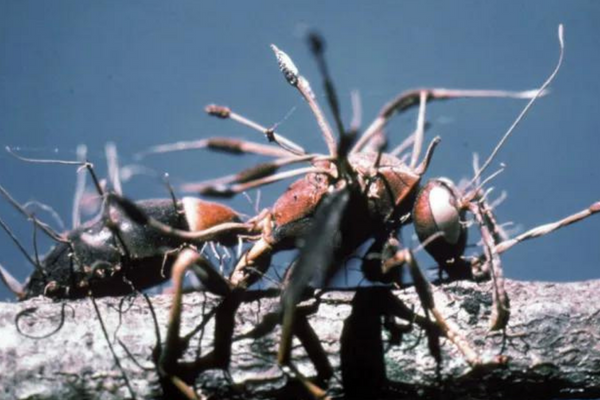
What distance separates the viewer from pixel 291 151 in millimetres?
1771

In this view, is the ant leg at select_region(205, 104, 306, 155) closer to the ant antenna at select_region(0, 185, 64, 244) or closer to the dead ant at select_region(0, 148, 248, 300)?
the dead ant at select_region(0, 148, 248, 300)

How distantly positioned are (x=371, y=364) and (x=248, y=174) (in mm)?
572

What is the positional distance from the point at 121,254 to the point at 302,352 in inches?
23.4

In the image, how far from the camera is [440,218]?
5.83ft

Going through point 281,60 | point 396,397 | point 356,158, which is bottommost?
point 396,397

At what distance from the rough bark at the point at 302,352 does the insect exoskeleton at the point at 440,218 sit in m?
0.13

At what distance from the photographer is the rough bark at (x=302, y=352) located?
1.65 metres

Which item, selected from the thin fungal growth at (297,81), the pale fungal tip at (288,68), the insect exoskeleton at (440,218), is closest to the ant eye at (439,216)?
the insect exoskeleton at (440,218)

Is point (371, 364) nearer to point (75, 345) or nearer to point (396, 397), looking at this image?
point (396, 397)

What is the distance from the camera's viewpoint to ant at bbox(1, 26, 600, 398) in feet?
5.03

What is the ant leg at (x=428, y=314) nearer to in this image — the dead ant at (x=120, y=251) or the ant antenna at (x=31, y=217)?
the dead ant at (x=120, y=251)

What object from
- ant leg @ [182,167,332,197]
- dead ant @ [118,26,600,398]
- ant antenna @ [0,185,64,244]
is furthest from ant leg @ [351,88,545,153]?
ant antenna @ [0,185,64,244]

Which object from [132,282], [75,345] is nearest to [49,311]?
[75,345]

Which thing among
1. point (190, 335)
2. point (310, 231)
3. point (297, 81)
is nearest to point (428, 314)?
point (310, 231)
